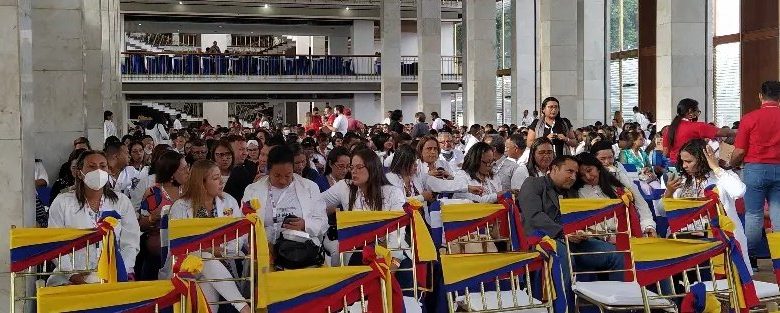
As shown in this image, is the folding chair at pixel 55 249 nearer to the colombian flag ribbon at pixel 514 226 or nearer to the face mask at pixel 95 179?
the face mask at pixel 95 179

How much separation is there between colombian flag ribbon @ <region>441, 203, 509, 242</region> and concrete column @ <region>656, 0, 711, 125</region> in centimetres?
1112

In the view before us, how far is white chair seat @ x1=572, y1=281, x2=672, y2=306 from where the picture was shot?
630 centimetres

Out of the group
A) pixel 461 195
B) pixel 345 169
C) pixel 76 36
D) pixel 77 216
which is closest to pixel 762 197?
pixel 461 195

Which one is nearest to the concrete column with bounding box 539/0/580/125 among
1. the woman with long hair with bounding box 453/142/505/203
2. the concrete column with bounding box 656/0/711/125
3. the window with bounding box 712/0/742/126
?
the concrete column with bounding box 656/0/711/125

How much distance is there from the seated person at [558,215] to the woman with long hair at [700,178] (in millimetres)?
1005

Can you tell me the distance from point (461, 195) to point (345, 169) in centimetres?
141

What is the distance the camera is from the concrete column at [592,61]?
30484mm

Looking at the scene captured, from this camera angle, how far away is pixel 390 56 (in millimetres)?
32281

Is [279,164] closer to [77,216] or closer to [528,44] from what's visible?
[77,216]

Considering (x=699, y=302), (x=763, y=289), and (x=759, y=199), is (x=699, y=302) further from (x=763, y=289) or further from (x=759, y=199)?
(x=759, y=199)

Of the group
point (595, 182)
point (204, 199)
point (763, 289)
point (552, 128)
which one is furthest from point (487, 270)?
point (552, 128)

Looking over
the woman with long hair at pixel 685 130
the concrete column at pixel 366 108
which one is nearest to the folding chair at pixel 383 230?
the woman with long hair at pixel 685 130

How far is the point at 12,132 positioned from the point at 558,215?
13.3ft

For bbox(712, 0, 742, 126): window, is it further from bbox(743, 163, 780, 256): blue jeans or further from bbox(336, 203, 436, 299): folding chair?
bbox(336, 203, 436, 299): folding chair
